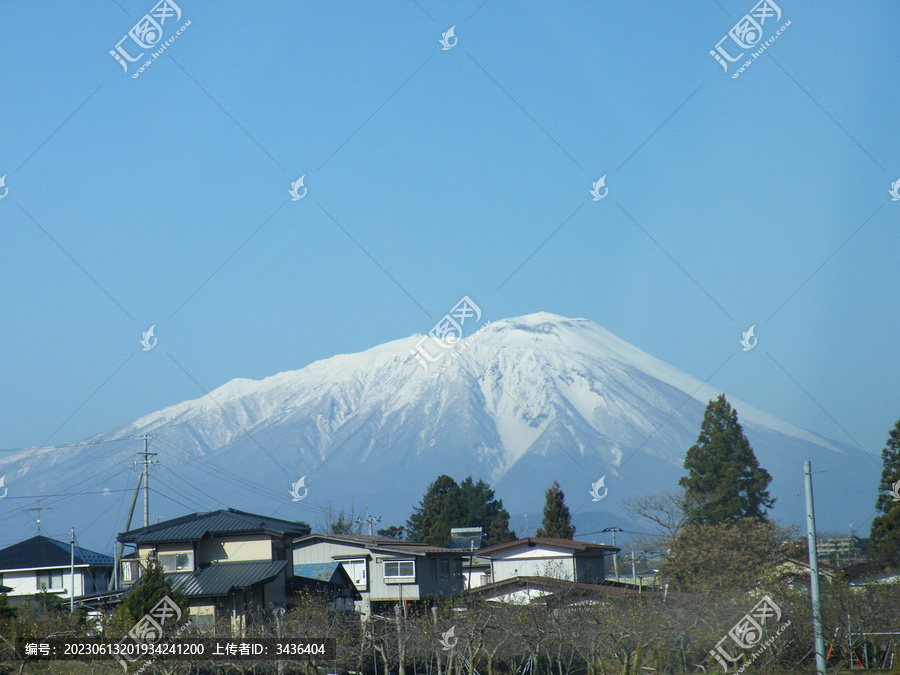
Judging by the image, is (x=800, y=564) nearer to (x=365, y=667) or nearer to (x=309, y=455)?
(x=365, y=667)

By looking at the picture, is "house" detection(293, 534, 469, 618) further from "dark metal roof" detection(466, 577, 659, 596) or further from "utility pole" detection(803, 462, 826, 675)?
"utility pole" detection(803, 462, 826, 675)

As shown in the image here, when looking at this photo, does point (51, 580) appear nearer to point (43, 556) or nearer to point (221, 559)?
point (43, 556)

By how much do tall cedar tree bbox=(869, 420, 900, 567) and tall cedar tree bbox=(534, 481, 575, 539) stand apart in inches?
903

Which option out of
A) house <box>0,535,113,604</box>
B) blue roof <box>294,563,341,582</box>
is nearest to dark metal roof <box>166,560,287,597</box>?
blue roof <box>294,563,341,582</box>

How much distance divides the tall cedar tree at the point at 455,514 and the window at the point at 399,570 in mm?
21988

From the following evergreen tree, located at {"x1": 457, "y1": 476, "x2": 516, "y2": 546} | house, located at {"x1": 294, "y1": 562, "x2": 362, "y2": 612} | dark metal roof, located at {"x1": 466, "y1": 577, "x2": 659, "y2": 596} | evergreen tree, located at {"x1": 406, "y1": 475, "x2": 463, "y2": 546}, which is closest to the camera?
dark metal roof, located at {"x1": 466, "y1": 577, "x2": 659, "y2": 596}

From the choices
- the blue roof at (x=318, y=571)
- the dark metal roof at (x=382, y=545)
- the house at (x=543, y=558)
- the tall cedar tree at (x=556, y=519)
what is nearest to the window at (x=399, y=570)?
the dark metal roof at (x=382, y=545)

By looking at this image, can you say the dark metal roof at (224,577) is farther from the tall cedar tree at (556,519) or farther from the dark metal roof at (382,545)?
the tall cedar tree at (556,519)

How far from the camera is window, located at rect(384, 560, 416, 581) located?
35.2 metres

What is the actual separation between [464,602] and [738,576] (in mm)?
12868

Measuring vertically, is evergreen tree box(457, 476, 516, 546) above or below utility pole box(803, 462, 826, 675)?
above

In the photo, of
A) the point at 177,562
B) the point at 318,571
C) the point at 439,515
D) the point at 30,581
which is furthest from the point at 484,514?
the point at 177,562

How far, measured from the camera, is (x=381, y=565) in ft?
117

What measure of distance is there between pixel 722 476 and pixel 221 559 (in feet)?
88.3
